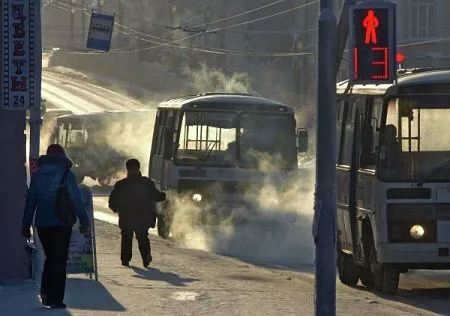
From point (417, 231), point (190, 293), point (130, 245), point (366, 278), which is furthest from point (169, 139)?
point (190, 293)

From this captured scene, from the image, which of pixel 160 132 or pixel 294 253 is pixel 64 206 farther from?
pixel 160 132

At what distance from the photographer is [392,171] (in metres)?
17.6

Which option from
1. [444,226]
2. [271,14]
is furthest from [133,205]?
[271,14]

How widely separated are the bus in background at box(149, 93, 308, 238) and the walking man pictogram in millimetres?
14459

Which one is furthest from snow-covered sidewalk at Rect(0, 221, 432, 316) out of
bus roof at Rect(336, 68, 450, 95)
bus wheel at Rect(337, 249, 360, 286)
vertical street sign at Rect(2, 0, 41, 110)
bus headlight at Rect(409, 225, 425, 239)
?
bus roof at Rect(336, 68, 450, 95)

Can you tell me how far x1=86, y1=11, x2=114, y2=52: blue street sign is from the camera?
42031 millimetres

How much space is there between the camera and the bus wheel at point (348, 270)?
64.0 feet

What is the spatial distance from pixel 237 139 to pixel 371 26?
15234mm

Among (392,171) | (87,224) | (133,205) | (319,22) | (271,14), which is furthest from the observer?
(271,14)

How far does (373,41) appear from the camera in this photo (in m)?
12.5

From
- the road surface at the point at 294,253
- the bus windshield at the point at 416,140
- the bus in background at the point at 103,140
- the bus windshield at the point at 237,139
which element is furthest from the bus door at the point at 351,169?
the bus in background at the point at 103,140

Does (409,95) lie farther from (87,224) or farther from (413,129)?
(87,224)

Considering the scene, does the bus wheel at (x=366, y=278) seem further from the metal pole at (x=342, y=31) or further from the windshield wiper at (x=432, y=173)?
the metal pole at (x=342, y=31)

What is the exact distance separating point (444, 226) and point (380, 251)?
82 cm
